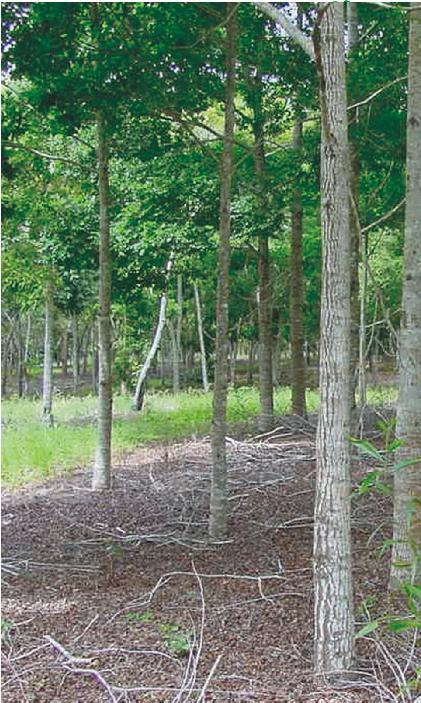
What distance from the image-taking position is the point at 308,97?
5.81 m

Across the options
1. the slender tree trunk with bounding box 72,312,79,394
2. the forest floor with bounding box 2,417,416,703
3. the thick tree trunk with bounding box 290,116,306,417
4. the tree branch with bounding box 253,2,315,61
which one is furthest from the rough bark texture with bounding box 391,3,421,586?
the slender tree trunk with bounding box 72,312,79,394

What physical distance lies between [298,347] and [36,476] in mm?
3658

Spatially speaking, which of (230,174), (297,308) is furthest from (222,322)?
(297,308)

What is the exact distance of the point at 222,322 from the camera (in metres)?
4.64

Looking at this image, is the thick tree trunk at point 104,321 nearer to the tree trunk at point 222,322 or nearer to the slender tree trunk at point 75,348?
the tree trunk at point 222,322

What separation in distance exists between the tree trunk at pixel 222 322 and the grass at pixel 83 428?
10.5ft

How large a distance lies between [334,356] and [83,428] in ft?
28.7

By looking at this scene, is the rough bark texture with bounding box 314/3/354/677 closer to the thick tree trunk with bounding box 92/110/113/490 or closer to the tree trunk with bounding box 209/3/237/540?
the tree trunk with bounding box 209/3/237/540

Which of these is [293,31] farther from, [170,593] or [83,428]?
[83,428]

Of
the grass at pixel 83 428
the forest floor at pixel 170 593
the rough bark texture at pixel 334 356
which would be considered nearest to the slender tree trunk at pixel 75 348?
the grass at pixel 83 428

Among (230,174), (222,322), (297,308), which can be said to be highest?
(230,174)

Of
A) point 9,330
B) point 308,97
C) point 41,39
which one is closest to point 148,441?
point 308,97

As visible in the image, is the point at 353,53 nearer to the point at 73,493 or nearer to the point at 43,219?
the point at 43,219

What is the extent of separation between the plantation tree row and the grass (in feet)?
5.23
